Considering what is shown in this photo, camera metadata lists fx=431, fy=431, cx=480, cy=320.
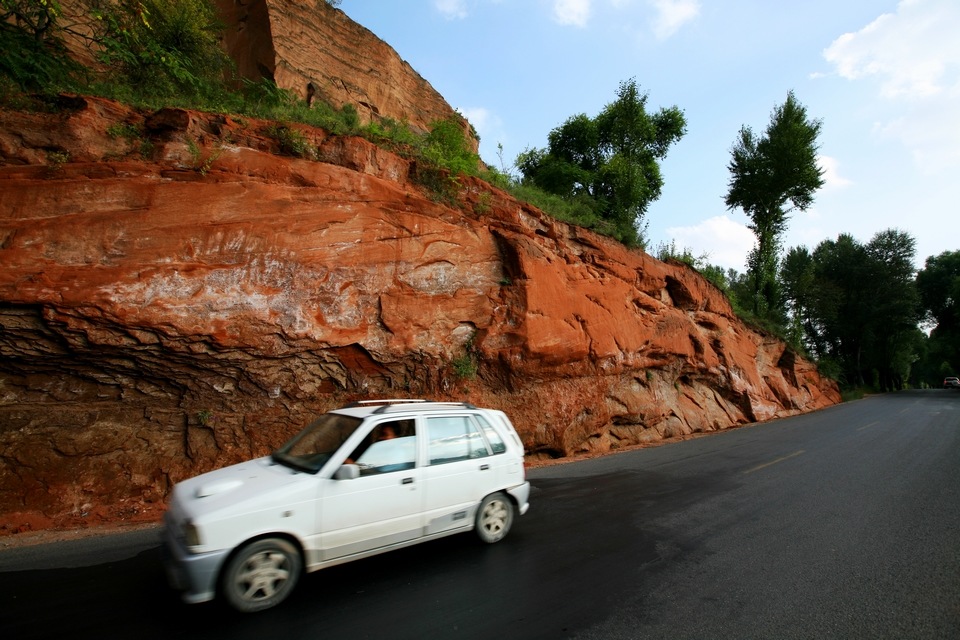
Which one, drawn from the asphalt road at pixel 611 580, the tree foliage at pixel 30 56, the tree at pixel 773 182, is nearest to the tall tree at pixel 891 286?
the tree at pixel 773 182

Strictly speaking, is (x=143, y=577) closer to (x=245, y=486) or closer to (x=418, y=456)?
(x=245, y=486)

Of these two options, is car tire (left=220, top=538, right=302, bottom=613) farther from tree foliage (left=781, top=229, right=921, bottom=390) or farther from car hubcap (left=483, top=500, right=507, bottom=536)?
tree foliage (left=781, top=229, right=921, bottom=390)

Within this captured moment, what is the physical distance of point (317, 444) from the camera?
14.3 ft

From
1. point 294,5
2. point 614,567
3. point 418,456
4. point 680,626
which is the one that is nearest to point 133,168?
point 418,456

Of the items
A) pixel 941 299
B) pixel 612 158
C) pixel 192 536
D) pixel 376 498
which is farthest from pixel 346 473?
pixel 941 299

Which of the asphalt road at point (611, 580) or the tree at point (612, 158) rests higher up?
the tree at point (612, 158)

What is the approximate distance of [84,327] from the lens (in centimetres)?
616

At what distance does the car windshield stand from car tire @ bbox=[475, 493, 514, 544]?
166 centimetres

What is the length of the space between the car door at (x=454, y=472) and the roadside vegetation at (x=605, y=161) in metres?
7.19

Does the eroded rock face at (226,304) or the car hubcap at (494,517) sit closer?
the car hubcap at (494,517)

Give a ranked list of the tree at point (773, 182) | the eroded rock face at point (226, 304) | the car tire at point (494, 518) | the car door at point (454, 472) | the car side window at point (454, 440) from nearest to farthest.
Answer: the car door at point (454, 472) < the car side window at point (454, 440) < the car tire at point (494, 518) < the eroded rock face at point (226, 304) < the tree at point (773, 182)

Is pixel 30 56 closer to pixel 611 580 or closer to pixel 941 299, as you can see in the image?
pixel 611 580

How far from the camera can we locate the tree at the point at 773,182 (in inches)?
1026

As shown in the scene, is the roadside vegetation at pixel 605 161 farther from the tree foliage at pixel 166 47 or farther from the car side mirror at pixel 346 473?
the car side mirror at pixel 346 473
